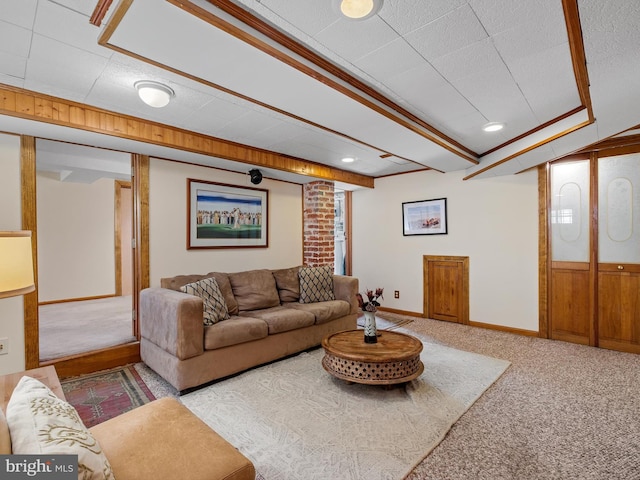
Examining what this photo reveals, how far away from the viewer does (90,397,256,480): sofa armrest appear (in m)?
1.07

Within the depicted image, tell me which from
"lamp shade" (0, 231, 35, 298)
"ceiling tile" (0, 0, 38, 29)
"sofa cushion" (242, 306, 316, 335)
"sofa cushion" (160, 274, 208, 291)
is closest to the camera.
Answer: "lamp shade" (0, 231, 35, 298)

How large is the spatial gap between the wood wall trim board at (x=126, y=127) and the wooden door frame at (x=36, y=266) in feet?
1.82

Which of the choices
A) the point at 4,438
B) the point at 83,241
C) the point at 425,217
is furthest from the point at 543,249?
the point at 83,241

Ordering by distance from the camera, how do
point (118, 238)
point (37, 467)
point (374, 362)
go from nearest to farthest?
point (37, 467)
point (374, 362)
point (118, 238)

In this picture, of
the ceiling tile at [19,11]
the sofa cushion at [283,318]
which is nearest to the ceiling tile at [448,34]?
the ceiling tile at [19,11]

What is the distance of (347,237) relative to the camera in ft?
19.5

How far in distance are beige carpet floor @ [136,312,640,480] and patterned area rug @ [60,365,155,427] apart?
11 centimetres

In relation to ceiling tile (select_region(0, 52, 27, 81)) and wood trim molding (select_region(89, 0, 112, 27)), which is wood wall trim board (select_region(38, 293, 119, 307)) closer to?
ceiling tile (select_region(0, 52, 27, 81))

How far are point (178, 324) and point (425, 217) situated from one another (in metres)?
3.73

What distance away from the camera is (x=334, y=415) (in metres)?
2.21

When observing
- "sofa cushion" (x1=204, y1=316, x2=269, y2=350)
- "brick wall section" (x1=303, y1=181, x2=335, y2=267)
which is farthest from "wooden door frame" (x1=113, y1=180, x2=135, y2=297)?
"sofa cushion" (x1=204, y1=316, x2=269, y2=350)

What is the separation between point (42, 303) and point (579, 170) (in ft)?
25.8

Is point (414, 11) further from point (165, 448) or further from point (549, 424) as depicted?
point (549, 424)

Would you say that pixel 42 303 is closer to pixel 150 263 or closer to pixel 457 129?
pixel 150 263
